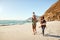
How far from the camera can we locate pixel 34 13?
5.62 meters

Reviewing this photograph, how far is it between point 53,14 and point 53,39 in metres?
10.1

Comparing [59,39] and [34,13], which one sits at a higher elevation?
[34,13]

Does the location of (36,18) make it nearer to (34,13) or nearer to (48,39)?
(34,13)

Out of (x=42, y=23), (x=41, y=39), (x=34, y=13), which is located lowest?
(x=41, y=39)

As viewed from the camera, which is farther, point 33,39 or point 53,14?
point 53,14

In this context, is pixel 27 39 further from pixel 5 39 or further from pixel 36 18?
pixel 36 18

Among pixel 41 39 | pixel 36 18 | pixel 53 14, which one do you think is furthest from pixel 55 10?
pixel 41 39

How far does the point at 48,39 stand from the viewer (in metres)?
4.73

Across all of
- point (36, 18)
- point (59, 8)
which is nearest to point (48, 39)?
point (36, 18)

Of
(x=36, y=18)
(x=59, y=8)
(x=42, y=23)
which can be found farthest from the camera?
(x=59, y=8)

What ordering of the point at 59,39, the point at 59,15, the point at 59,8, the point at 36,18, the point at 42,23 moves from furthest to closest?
1. the point at 59,15
2. the point at 59,8
3. the point at 36,18
4. the point at 42,23
5. the point at 59,39

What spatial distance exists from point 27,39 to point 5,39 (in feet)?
2.20

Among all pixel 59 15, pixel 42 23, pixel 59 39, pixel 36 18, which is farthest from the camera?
pixel 59 15

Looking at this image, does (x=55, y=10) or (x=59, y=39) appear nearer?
(x=59, y=39)
